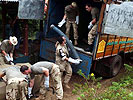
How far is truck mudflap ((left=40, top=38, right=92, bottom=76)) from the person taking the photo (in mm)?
5086

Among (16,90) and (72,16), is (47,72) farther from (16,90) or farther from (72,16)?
(72,16)

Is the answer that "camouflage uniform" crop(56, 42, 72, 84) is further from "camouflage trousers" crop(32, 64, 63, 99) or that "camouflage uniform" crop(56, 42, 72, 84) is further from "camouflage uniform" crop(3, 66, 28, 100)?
"camouflage uniform" crop(3, 66, 28, 100)

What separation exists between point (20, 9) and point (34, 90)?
270cm

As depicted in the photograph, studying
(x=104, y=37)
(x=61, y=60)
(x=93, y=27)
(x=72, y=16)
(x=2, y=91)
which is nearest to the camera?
(x=2, y=91)

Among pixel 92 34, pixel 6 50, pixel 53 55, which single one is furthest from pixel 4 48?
pixel 92 34

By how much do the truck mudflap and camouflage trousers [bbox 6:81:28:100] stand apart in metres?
1.97

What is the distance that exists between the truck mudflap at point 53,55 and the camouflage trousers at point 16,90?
197 cm

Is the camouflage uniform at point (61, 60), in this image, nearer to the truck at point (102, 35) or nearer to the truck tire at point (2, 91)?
the truck at point (102, 35)

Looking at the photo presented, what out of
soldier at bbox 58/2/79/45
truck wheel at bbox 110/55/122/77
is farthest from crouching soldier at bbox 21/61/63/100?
truck wheel at bbox 110/55/122/77

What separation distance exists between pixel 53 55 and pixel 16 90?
233cm

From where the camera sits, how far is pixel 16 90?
3807 mm

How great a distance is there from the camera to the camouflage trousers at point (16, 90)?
3.74 meters

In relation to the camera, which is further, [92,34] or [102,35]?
[92,34]

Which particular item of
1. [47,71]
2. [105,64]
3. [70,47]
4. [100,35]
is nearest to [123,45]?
[105,64]
